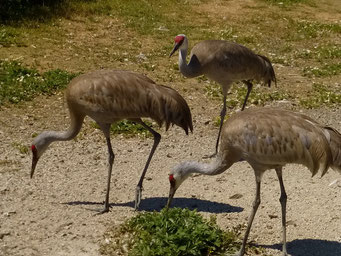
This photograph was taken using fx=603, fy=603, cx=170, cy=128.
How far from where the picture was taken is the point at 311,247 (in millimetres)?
7516

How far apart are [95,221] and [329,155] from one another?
310 centimetres

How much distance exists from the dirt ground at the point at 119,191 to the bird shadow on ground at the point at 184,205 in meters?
0.01

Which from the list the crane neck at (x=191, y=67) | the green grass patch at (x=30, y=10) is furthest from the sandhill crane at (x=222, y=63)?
the green grass patch at (x=30, y=10)

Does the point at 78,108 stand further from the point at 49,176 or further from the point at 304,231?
the point at 304,231

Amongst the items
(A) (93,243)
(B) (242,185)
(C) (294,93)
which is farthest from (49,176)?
(C) (294,93)

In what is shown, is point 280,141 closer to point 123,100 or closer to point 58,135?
point 123,100

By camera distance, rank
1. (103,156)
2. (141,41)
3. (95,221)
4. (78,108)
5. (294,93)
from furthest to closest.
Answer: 1. (141,41)
2. (294,93)
3. (103,156)
4. (78,108)
5. (95,221)

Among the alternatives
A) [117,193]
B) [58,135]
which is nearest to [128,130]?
[117,193]

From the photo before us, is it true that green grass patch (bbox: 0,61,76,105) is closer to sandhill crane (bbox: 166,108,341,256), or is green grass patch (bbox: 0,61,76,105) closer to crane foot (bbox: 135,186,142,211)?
crane foot (bbox: 135,186,142,211)

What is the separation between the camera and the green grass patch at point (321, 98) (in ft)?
41.7

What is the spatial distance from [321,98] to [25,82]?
20.6 ft

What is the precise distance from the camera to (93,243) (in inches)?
288

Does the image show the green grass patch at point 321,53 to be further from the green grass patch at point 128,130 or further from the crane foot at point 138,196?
the crane foot at point 138,196

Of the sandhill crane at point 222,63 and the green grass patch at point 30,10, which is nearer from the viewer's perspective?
the sandhill crane at point 222,63
